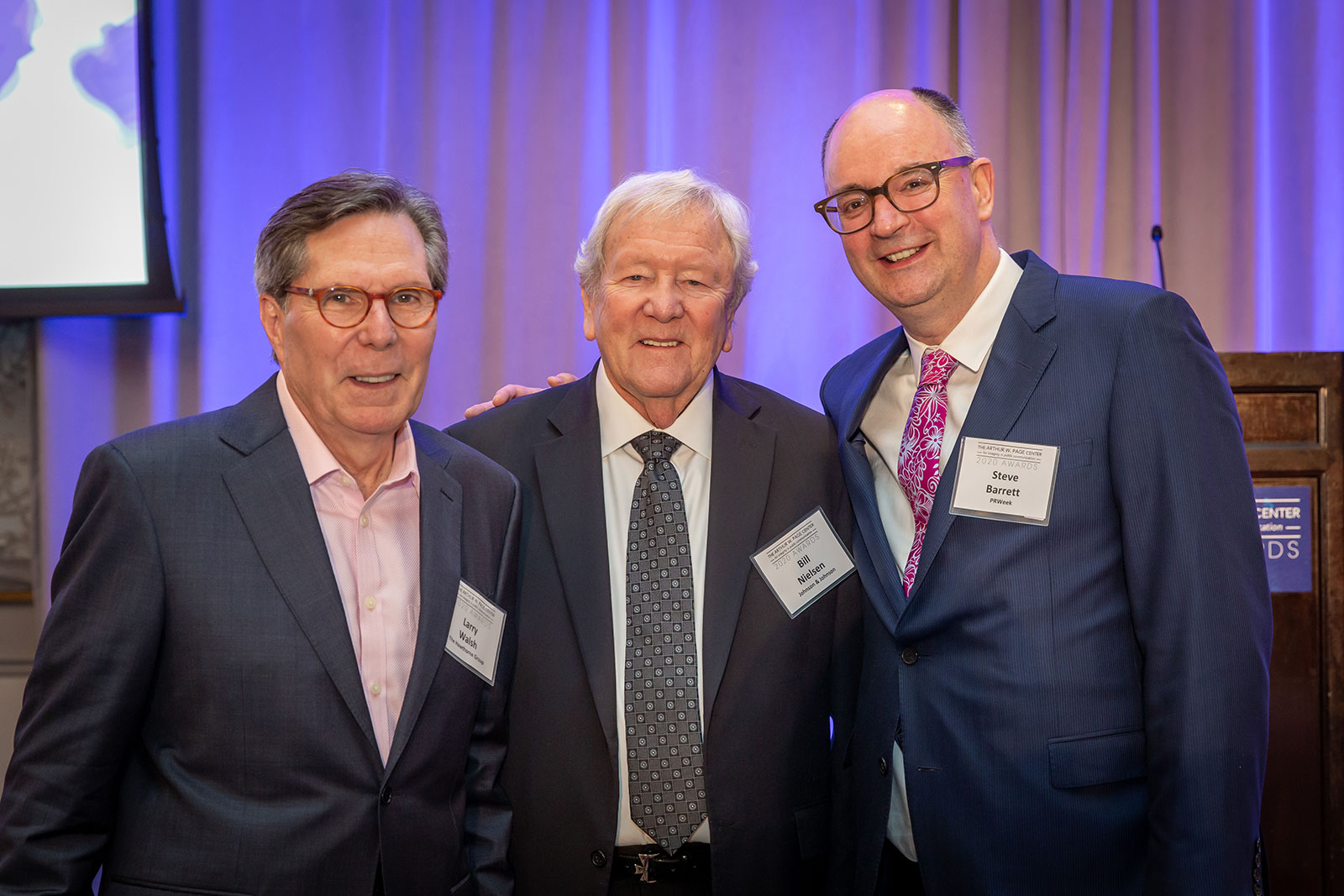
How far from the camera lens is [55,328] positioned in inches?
144

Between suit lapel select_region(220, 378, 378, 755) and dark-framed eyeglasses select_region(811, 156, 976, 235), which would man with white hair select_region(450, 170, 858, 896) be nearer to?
dark-framed eyeglasses select_region(811, 156, 976, 235)

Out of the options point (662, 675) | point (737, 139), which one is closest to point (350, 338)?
point (662, 675)

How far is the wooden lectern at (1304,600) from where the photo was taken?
2771 mm

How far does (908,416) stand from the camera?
2.12 m

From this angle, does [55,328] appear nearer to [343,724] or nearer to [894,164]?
[343,724]

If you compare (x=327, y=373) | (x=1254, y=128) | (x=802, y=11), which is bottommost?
(x=327, y=373)

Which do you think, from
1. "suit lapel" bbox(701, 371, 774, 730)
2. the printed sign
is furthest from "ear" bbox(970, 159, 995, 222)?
the printed sign

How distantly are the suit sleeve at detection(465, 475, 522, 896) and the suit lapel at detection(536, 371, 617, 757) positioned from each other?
5.0 inches

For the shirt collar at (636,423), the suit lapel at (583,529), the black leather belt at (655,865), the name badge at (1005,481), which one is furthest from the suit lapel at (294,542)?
the name badge at (1005,481)

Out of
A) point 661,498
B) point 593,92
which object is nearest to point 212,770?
point 661,498

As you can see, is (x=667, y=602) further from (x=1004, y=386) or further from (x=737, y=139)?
(x=737, y=139)

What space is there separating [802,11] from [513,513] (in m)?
2.69

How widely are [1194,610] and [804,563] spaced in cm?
74

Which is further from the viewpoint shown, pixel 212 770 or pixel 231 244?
pixel 231 244
